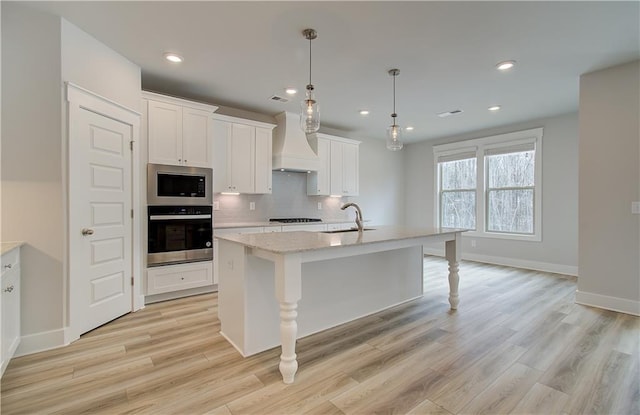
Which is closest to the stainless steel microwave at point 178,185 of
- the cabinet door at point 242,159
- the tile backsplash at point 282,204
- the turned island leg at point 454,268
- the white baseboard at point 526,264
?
the cabinet door at point 242,159

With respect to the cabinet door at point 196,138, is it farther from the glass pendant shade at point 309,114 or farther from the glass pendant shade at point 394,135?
the glass pendant shade at point 394,135

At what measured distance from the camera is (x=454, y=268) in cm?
338

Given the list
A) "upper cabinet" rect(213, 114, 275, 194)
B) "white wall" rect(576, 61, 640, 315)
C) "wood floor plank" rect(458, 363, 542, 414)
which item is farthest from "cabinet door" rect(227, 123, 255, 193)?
"white wall" rect(576, 61, 640, 315)

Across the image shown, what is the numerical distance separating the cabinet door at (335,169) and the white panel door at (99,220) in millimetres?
3268

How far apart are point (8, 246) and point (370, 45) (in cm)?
323

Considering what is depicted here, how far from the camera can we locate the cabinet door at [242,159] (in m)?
4.36

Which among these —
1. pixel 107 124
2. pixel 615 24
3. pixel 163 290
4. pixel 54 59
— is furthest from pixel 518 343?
pixel 54 59

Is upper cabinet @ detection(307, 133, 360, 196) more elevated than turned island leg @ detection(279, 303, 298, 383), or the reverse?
upper cabinet @ detection(307, 133, 360, 196)

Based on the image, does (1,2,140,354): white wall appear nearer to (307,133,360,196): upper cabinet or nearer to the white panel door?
the white panel door

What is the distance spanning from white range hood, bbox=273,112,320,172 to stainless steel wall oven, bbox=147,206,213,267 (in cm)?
142

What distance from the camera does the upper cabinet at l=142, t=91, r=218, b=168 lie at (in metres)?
3.52

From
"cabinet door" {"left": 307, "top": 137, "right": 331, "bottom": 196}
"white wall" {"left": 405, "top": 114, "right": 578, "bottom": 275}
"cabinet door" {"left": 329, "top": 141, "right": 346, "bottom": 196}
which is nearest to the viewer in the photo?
"white wall" {"left": 405, "top": 114, "right": 578, "bottom": 275}

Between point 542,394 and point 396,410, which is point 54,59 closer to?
point 396,410

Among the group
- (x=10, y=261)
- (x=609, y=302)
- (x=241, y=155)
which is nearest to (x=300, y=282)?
(x=10, y=261)
